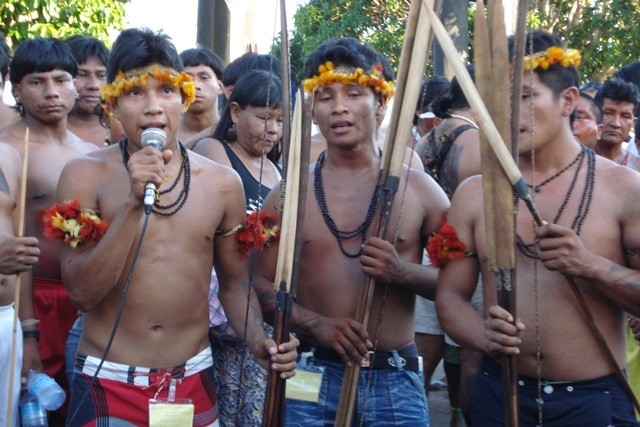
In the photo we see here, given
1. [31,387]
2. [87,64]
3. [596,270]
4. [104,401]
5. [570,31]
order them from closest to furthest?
[596,270] → [104,401] → [31,387] → [87,64] → [570,31]

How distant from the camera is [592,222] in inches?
129

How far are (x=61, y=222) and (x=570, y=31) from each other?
14.6 meters

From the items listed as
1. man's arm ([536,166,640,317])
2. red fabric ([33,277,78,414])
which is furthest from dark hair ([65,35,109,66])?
man's arm ([536,166,640,317])

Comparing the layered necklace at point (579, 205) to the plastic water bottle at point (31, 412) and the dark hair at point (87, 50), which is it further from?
the dark hair at point (87, 50)

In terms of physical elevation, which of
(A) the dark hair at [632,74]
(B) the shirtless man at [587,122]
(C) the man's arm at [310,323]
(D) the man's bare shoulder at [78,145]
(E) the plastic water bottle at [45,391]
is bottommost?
(E) the plastic water bottle at [45,391]

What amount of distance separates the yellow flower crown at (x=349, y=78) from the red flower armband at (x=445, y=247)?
810 millimetres

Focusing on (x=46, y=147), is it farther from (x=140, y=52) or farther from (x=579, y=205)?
(x=579, y=205)

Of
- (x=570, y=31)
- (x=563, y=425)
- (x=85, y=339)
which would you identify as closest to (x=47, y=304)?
(x=85, y=339)

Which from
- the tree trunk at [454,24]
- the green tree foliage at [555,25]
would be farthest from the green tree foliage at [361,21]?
the tree trunk at [454,24]

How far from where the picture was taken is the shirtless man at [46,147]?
184 inches

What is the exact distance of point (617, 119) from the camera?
634 centimetres

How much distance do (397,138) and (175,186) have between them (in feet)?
2.96

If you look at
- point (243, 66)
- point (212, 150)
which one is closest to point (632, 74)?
point (243, 66)

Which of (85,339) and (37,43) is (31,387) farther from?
(37,43)
